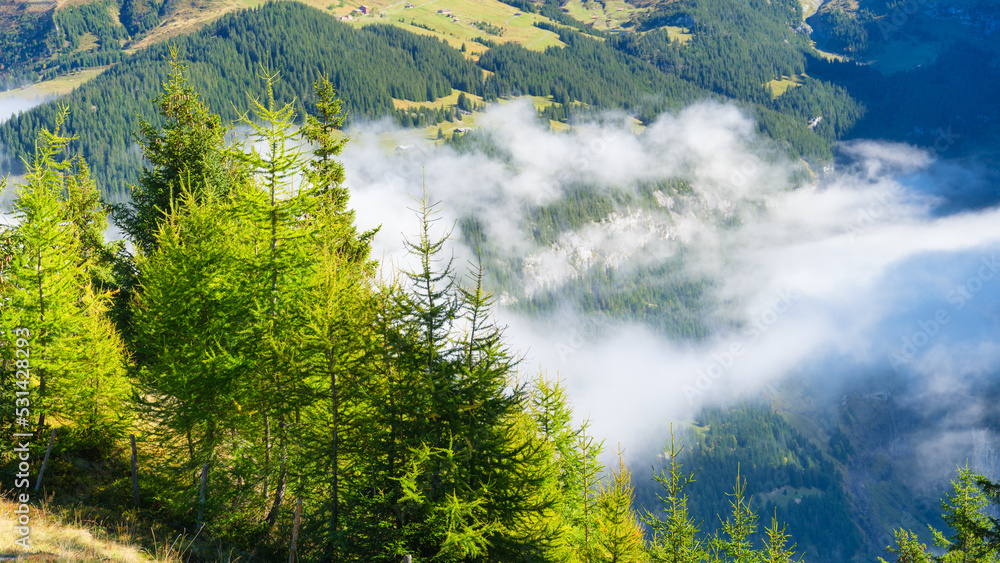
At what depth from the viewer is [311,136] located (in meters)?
28.7

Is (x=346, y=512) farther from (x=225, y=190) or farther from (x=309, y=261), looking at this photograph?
(x=225, y=190)

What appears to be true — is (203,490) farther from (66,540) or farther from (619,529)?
A: (619,529)

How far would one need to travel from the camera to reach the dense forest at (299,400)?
14461 millimetres

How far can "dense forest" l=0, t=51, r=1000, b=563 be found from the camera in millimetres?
14461

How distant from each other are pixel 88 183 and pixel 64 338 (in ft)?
88.1

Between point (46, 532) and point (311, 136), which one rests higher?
point (311, 136)

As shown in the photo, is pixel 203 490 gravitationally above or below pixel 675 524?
above

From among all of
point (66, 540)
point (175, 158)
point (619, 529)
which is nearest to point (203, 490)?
point (66, 540)

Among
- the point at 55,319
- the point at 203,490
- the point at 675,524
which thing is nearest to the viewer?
the point at 203,490

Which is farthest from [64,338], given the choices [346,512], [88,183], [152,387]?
[88,183]

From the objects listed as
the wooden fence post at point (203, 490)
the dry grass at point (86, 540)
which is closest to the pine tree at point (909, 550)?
the wooden fence post at point (203, 490)

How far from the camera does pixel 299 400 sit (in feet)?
51.3

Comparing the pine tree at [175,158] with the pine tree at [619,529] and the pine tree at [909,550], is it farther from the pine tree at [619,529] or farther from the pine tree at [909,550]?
the pine tree at [909,550]

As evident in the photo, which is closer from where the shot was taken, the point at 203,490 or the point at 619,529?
the point at 203,490
